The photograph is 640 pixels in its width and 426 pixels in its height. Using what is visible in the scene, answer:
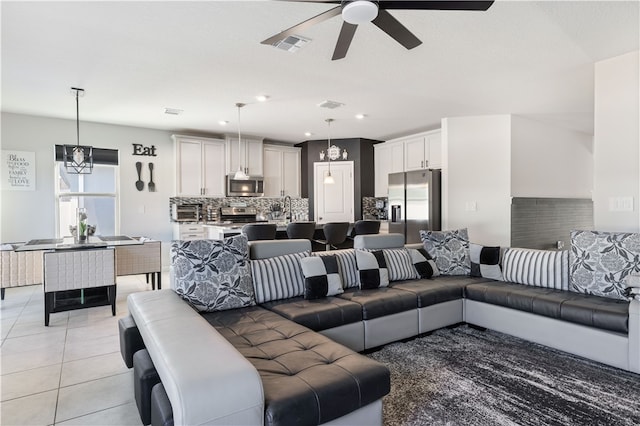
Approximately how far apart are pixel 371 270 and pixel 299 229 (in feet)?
5.77

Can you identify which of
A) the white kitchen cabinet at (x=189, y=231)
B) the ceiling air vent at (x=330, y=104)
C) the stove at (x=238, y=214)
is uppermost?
the ceiling air vent at (x=330, y=104)

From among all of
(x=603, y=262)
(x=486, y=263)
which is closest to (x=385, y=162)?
(x=486, y=263)

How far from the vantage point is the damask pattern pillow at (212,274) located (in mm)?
2443

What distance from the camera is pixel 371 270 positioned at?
3.21m

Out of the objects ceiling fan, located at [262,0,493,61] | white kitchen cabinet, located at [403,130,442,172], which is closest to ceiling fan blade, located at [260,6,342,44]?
ceiling fan, located at [262,0,493,61]

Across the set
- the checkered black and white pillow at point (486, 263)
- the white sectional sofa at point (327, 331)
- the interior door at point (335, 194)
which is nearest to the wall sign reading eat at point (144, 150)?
the interior door at point (335, 194)

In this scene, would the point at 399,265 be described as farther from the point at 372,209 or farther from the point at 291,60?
the point at 372,209

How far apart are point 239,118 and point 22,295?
3.75 m

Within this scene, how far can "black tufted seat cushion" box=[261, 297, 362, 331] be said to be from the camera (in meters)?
2.45

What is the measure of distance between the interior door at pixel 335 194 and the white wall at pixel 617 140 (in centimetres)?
434

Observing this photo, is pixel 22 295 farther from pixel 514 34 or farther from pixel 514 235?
pixel 514 235

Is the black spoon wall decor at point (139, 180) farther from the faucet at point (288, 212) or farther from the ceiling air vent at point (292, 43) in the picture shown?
the ceiling air vent at point (292, 43)

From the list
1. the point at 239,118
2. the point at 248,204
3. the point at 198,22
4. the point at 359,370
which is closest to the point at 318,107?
the point at 239,118

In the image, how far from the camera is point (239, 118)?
17.7 feet
